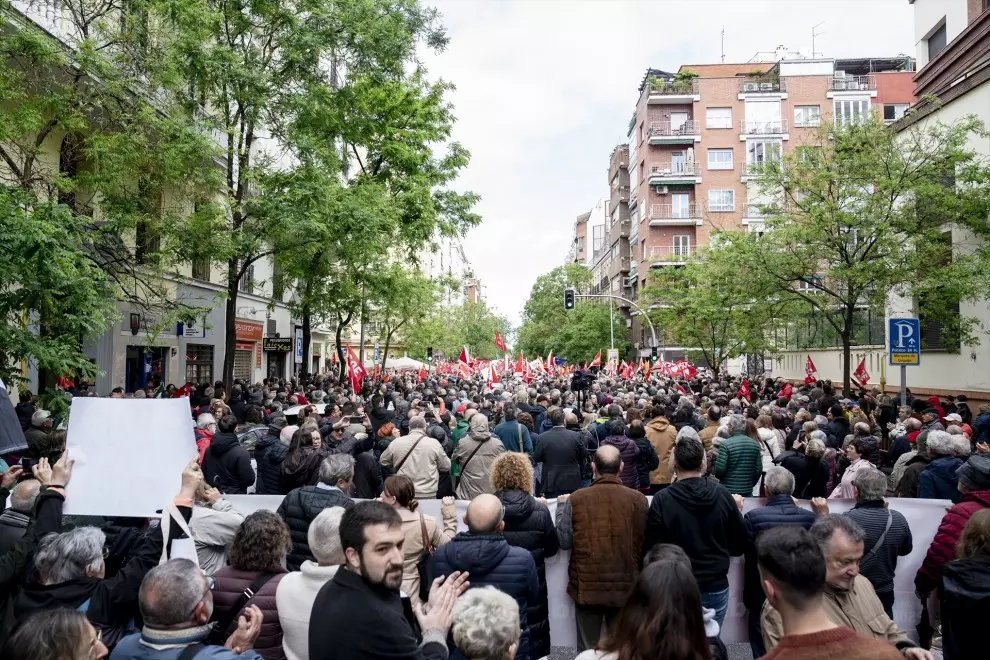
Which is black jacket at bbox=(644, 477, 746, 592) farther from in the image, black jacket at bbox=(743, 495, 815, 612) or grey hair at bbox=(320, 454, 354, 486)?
grey hair at bbox=(320, 454, 354, 486)

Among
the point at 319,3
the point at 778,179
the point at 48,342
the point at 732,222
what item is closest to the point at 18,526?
the point at 48,342

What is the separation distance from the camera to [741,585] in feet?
19.8

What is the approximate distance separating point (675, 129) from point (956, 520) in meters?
59.7

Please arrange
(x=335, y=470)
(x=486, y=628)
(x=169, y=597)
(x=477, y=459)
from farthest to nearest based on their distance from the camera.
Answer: (x=477, y=459) → (x=335, y=470) → (x=169, y=597) → (x=486, y=628)

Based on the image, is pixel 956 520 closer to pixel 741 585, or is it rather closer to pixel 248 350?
pixel 741 585

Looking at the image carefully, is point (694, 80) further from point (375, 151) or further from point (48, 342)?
point (48, 342)

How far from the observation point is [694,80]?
60094mm

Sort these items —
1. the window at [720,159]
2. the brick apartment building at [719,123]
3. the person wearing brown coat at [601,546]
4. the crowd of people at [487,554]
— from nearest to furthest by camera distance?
the crowd of people at [487,554], the person wearing brown coat at [601,546], the brick apartment building at [719,123], the window at [720,159]

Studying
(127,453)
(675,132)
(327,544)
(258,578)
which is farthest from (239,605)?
(675,132)

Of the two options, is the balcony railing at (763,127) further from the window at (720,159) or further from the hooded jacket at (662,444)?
the hooded jacket at (662,444)

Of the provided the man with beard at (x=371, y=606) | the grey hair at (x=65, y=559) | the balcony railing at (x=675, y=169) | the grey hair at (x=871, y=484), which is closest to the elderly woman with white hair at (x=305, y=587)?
the man with beard at (x=371, y=606)

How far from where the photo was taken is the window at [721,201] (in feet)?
199

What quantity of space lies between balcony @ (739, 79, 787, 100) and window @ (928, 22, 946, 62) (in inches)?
1351

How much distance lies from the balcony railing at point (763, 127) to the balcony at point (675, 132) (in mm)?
3596
